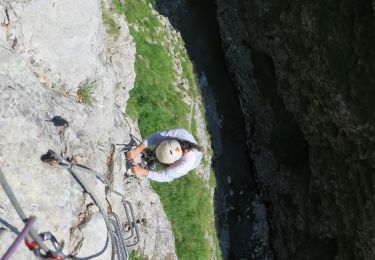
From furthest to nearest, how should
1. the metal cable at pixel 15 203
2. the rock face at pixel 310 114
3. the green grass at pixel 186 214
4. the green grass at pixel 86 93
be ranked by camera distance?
the green grass at pixel 186 214 → the rock face at pixel 310 114 → the green grass at pixel 86 93 → the metal cable at pixel 15 203

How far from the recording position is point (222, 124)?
24469 mm

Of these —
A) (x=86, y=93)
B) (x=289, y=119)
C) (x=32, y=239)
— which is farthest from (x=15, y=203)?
(x=289, y=119)

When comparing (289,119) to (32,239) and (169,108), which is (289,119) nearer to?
(169,108)

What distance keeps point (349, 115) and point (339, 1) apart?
430cm

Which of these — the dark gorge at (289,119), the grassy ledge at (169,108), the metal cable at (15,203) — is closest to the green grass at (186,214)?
the grassy ledge at (169,108)

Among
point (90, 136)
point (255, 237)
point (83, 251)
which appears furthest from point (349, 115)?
point (83, 251)

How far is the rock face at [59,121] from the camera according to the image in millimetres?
10562

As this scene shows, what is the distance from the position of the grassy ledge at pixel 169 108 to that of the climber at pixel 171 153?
13.2 feet

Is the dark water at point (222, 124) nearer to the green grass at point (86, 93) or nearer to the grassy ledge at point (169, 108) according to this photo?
the grassy ledge at point (169, 108)

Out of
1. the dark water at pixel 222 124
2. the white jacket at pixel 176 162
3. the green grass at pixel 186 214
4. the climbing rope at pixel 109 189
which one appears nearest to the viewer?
the climbing rope at pixel 109 189

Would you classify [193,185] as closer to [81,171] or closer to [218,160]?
[218,160]

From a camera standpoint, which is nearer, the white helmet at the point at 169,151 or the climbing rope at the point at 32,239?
the climbing rope at the point at 32,239

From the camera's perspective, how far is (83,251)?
11203mm

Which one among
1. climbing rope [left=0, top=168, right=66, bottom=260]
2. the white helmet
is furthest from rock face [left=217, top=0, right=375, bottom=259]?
climbing rope [left=0, top=168, right=66, bottom=260]
